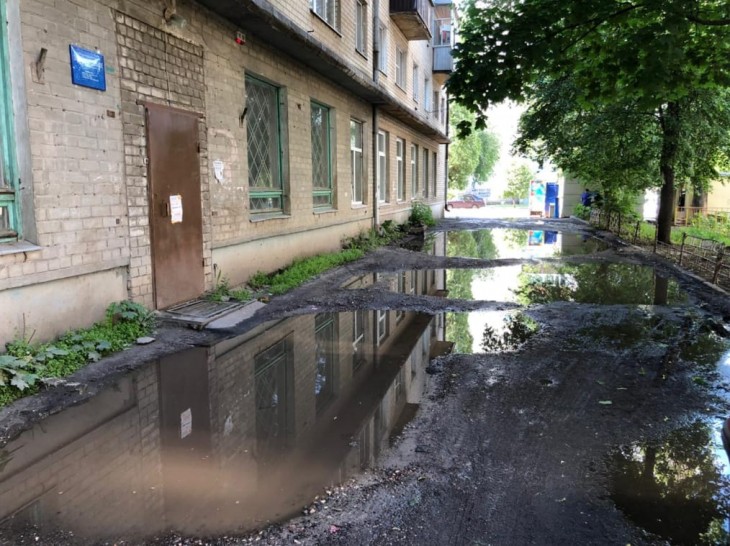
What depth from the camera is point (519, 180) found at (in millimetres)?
65188

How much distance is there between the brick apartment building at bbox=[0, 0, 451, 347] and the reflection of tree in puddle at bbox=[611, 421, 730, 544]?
197 inches

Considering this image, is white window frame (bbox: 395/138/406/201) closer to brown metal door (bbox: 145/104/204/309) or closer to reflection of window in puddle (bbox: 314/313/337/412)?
brown metal door (bbox: 145/104/204/309)

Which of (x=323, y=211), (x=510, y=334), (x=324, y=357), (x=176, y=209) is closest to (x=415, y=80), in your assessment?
(x=323, y=211)

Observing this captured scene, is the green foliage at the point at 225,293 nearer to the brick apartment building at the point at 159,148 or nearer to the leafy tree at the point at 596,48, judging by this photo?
the brick apartment building at the point at 159,148

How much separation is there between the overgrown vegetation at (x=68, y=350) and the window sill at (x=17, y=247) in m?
0.79

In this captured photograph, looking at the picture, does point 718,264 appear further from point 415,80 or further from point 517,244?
point 415,80

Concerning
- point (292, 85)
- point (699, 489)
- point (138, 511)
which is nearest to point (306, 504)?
point (138, 511)

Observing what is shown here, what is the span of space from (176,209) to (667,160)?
12.5 meters

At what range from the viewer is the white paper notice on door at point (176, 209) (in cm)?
695

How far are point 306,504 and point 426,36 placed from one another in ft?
68.4

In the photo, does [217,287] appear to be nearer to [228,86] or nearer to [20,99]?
[228,86]

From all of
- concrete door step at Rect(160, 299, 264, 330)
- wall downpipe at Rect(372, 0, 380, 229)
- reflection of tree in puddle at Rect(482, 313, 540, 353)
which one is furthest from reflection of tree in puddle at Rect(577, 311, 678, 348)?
wall downpipe at Rect(372, 0, 380, 229)

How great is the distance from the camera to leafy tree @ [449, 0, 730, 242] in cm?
545

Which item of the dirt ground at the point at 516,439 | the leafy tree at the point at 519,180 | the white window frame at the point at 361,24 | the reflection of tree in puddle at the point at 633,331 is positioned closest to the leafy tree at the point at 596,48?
the reflection of tree in puddle at the point at 633,331
